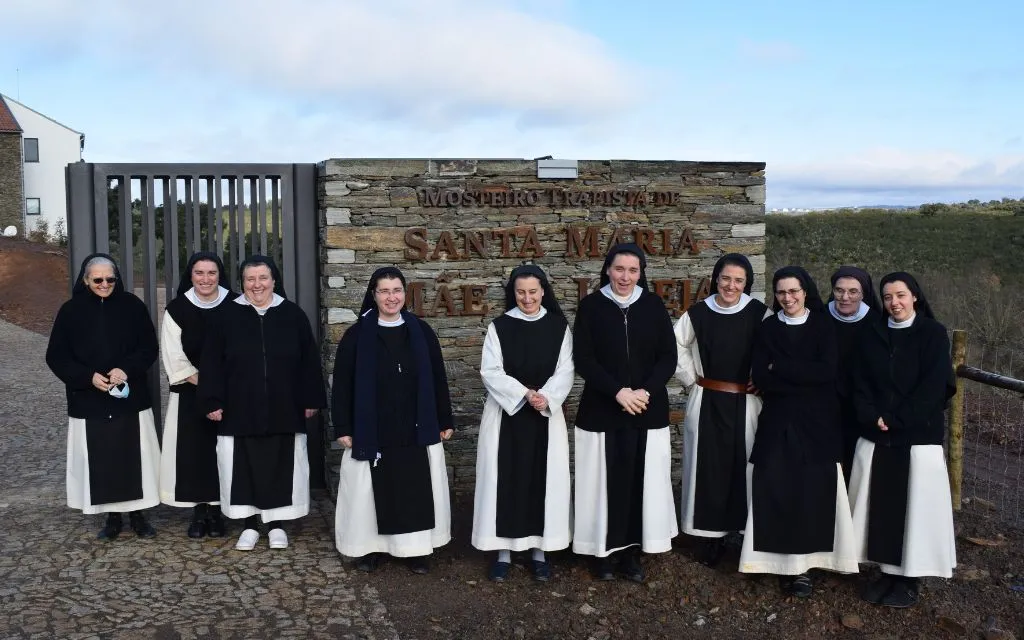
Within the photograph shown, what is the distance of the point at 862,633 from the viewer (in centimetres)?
455

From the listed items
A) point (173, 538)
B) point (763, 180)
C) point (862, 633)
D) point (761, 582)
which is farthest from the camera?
point (763, 180)

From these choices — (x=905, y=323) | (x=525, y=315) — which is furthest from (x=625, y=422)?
(x=905, y=323)

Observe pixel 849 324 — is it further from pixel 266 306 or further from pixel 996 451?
pixel 996 451

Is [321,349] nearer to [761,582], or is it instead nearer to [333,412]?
[333,412]

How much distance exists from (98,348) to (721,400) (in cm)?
369

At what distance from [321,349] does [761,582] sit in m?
3.59

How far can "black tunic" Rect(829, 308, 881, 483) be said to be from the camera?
15.8ft

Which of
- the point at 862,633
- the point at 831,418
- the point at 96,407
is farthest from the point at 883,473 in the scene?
the point at 96,407

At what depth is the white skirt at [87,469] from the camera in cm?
564

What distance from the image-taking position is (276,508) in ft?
18.3

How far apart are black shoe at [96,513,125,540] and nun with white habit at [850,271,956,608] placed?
441 cm

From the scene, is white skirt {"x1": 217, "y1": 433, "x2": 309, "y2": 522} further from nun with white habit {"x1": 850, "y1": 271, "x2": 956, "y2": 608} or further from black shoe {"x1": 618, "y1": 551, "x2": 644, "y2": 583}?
nun with white habit {"x1": 850, "y1": 271, "x2": 956, "y2": 608}

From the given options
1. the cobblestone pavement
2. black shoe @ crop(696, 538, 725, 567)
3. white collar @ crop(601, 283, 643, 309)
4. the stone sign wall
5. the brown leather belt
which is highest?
the stone sign wall

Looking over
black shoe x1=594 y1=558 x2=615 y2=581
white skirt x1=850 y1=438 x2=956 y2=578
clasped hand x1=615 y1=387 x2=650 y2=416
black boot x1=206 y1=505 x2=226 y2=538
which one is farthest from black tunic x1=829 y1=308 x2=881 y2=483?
black boot x1=206 y1=505 x2=226 y2=538
